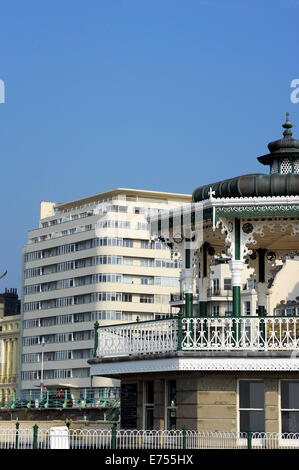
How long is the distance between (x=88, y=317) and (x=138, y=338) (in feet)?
403

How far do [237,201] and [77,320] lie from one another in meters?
128

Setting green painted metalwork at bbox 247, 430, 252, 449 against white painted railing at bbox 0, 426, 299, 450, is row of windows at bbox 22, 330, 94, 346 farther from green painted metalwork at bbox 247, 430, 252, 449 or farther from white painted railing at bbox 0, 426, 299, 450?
green painted metalwork at bbox 247, 430, 252, 449

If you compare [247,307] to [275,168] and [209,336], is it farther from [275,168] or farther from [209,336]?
[209,336]

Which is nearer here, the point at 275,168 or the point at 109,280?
the point at 275,168

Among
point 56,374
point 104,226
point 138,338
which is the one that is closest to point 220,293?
point 104,226

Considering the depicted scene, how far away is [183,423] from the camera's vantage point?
3053 cm

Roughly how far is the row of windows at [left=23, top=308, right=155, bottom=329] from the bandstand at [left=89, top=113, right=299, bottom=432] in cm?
11677

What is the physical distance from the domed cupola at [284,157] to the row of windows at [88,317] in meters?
118

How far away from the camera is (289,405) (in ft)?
99.6

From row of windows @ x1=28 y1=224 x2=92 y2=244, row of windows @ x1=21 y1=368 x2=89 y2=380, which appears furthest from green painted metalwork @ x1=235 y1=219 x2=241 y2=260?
row of windows @ x1=28 y1=224 x2=92 y2=244

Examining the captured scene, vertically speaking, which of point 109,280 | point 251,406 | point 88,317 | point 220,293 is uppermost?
point 109,280
